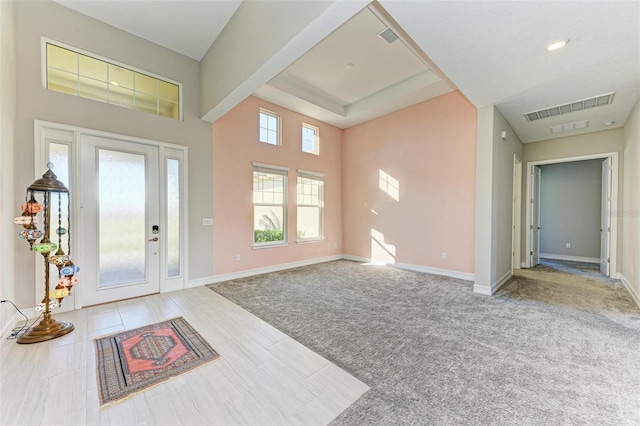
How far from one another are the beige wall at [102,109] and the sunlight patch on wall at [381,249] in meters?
3.61

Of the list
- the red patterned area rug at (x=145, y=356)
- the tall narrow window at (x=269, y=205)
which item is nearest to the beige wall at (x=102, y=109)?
the tall narrow window at (x=269, y=205)

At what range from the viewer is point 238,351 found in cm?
222

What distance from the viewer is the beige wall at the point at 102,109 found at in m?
2.81

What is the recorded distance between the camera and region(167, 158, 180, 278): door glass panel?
12.6 feet

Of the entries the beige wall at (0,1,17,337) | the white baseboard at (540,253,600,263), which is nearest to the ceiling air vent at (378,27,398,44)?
the beige wall at (0,1,17,337)

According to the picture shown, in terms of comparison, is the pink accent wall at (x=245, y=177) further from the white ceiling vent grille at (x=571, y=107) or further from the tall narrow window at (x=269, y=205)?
the white ceiling vent grille at (x=571, y=107)

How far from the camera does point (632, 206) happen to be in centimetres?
380

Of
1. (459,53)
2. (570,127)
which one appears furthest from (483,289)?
(570,127)

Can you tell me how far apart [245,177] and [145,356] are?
3.25m

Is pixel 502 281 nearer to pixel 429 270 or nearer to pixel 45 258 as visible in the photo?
pixel 429 270

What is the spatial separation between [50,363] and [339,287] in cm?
324

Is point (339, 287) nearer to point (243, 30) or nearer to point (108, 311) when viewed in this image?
point (108, 311)

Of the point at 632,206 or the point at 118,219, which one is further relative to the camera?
the point at 632,206

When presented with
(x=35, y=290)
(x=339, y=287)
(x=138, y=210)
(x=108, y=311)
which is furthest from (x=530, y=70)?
(x=35, y=290)
